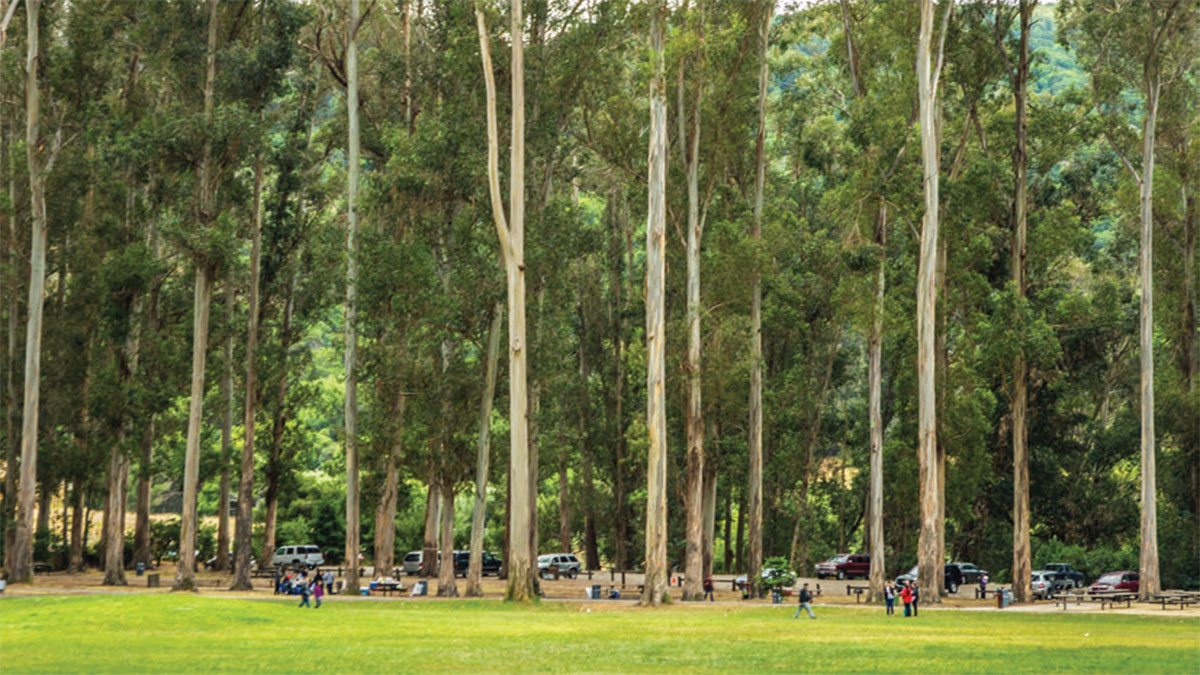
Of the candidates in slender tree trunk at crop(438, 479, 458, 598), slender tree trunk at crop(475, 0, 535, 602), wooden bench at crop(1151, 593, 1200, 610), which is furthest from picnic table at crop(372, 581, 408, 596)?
wooden bench at crop(1151, 593, 1200, 610)

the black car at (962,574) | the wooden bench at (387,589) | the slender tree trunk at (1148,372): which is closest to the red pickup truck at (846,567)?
the black car at (962,574)

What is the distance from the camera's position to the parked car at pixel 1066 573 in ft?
175

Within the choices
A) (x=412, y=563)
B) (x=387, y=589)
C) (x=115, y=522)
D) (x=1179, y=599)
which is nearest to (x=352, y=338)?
(x=387, y=589)

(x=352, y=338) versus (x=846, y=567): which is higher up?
(x=352, y=338)

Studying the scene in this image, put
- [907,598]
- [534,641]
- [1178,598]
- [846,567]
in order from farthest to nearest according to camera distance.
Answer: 1. [846,567]
2. [1178,598]
3. [907,598]
4. [534,641]

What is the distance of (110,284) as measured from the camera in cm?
4478

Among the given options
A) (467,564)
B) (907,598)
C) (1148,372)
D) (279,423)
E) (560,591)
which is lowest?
(560,591)

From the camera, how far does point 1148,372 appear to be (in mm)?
44656

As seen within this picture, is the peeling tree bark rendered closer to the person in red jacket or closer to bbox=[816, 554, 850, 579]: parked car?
the person in red jacket

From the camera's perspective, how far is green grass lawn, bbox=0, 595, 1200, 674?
2012cm

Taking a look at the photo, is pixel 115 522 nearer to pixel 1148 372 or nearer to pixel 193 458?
pixel 193 458

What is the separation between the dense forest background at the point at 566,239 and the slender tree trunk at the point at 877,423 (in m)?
0.42

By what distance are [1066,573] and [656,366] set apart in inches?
1027

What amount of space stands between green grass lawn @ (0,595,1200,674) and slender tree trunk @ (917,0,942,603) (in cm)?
578
